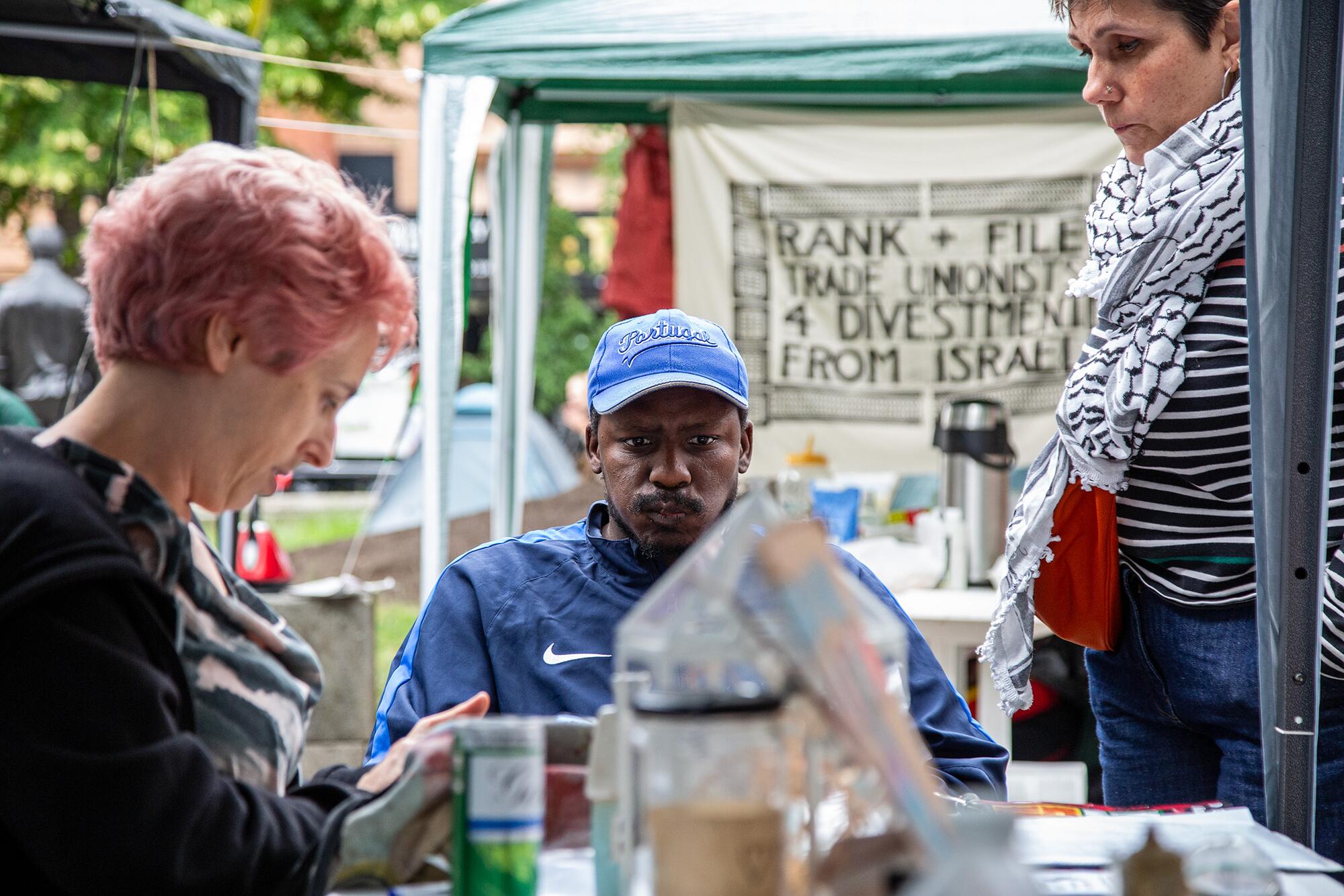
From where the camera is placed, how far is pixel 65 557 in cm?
118

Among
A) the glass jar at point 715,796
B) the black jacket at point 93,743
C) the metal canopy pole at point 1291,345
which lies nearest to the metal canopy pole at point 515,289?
the metal canopy pole at point 1291,345

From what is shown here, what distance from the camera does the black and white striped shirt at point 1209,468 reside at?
78.1 inches

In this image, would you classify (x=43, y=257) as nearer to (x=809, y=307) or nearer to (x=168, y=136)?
(x=168, y=136)

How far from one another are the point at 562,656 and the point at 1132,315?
1.07 metres

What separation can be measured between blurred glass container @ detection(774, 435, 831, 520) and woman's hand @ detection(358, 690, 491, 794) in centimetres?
329

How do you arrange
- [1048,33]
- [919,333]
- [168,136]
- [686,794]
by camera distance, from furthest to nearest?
[168,136]
[919,333]
[1048,33]
[686,794]

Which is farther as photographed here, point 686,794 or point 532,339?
point 532,339

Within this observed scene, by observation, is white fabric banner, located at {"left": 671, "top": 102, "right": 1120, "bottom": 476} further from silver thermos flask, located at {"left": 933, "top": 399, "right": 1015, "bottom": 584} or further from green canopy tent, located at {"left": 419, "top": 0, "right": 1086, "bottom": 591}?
silver thermos flask, located at {"left": 933, "top": 399, "right": 1015, "bottom": 584}

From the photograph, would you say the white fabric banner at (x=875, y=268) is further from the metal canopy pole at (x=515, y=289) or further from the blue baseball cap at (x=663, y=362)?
the blue baseball cap at (x=663, y=362)

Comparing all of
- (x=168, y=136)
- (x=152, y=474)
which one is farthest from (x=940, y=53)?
(x=168, y=136)

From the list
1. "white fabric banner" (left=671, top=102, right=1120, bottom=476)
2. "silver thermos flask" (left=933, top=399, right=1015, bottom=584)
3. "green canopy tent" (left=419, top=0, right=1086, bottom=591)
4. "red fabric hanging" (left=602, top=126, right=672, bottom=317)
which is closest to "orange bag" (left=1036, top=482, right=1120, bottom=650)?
"silver thermos flask" (left=933, top=399, right=1015, bottom=584)

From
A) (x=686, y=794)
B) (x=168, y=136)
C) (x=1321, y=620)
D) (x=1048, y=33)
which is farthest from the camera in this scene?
(x=168, y=136)

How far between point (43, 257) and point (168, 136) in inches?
72.2

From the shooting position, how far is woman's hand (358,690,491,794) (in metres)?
1.31
